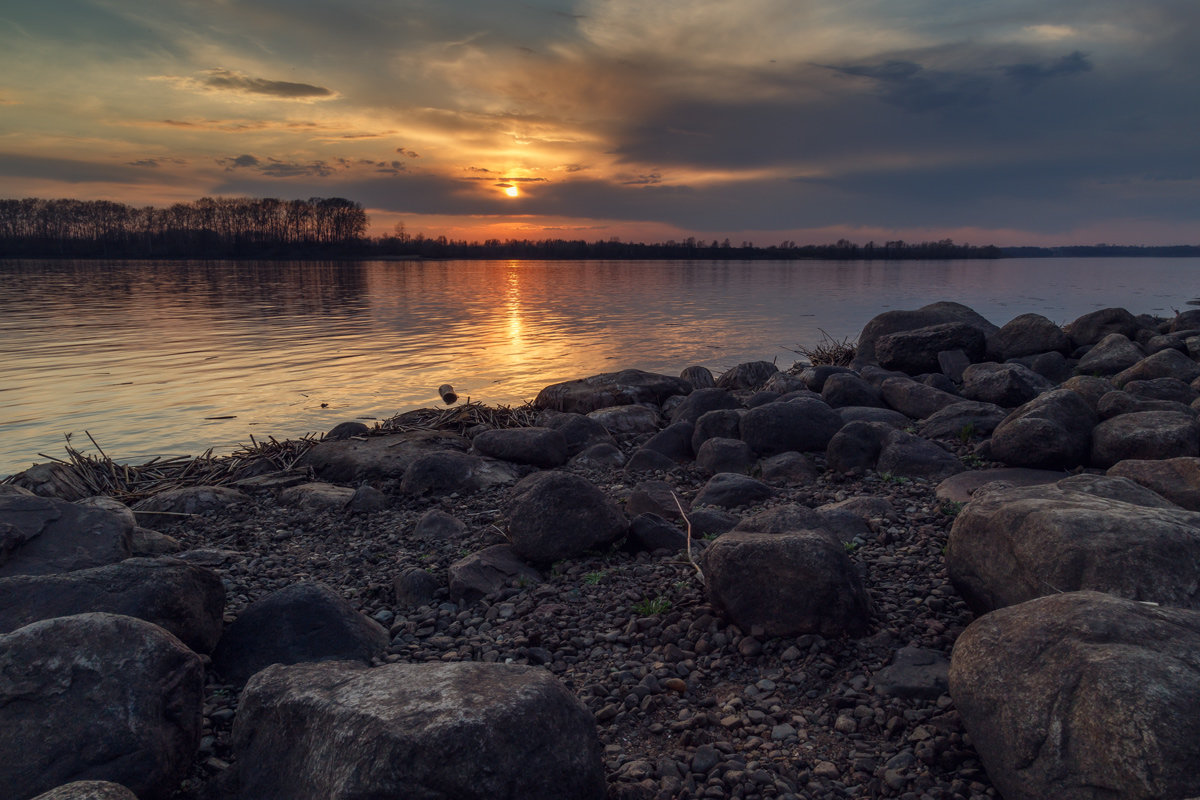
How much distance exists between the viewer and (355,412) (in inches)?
531

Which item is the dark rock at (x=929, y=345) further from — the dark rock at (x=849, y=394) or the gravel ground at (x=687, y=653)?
the gravel ground at (x=687, y=653)

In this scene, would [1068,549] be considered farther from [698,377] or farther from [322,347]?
[322,347]

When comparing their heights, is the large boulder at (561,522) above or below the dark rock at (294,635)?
above

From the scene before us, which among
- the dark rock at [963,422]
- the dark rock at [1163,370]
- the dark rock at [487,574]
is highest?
the dark rock at [1163,370]

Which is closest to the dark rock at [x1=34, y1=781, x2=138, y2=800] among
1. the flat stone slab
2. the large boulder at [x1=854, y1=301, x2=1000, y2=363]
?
the flat stone slab

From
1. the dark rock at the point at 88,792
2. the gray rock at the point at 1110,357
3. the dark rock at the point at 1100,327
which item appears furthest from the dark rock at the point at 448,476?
the dark rock at the point at 1100,327

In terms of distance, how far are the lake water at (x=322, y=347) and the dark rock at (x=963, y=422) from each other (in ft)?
29.3

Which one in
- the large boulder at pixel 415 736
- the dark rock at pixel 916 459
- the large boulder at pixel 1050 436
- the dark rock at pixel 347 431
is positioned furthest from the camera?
the dark rock at pixel 347 431

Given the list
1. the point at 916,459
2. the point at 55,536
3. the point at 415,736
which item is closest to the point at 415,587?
the point at 55,536

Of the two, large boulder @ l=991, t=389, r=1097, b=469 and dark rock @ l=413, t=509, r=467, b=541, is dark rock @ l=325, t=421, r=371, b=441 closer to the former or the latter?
dark rock @ l=413, t=509, r=467, b=541

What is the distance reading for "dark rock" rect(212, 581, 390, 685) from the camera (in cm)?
397

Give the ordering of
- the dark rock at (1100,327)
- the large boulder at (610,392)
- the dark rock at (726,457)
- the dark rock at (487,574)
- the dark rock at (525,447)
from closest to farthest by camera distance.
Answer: the dark rock at (487,574), the dark rock at (726,457), the dark rock at (525,447), the large boulder at (610,392), the dark rock at (1100,327)

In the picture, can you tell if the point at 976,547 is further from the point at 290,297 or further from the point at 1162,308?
the point at 290,297

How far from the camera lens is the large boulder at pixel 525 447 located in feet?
28.8
